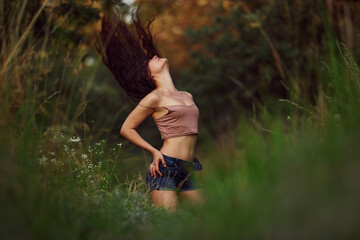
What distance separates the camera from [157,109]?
3863 mm

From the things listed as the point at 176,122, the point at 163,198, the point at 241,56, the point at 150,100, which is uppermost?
the point at 150,100

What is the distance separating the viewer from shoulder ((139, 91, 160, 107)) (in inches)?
149

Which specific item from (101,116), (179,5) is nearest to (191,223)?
(101,116)

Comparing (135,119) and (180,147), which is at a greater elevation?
(135,119)

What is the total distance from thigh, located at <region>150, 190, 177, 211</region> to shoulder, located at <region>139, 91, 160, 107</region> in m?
0.75

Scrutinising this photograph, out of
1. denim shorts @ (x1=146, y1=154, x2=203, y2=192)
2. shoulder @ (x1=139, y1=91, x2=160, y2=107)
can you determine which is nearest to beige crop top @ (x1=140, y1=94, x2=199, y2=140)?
shoulder @ (x1=139, y1=91, x2=160, y2=107)

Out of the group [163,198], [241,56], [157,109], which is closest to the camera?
[163,198]

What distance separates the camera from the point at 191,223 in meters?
2.14

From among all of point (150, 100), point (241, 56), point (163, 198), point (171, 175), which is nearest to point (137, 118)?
point (150, 100)

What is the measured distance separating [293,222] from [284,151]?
69 centimetres

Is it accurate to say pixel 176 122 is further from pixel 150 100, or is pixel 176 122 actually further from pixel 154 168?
pixel 154 168

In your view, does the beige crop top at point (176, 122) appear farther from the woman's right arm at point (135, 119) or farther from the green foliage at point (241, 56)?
the green foliage at point (241, 56)

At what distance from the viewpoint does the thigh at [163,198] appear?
341 cm

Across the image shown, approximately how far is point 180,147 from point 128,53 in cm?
113
